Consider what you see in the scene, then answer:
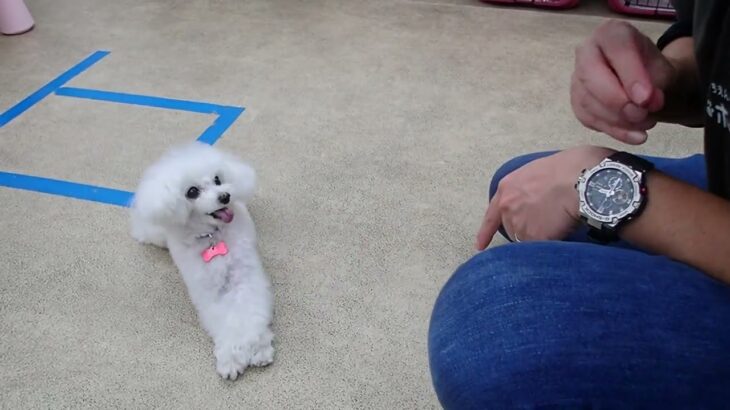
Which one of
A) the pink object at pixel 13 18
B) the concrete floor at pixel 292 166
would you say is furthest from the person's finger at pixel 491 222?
the pink object at pixel 13 18

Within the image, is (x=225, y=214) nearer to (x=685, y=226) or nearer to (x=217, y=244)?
(x=217, y=244)

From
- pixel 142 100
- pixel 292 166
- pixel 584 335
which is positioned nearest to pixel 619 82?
pixel 584 335

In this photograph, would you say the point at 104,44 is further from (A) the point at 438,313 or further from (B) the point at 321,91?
(A) the point at 438,313

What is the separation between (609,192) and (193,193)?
2.41 feet

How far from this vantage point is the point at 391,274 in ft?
3.74

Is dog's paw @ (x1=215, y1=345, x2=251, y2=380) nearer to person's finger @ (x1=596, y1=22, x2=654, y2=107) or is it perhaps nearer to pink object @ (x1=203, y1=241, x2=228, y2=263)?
pink object @ (x1=203, y1=241, x2=228, y2=263)

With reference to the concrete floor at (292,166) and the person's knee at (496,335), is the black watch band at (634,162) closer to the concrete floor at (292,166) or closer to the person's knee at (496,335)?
the person's knee at (496,335)

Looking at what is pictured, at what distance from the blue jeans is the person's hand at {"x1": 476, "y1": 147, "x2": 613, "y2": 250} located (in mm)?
82

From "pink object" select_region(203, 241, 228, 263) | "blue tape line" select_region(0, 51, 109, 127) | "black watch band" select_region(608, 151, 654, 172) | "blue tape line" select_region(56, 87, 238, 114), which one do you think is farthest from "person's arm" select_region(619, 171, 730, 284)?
"blue tape line" select_region(0, 51, 109, 127)

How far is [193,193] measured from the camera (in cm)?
104

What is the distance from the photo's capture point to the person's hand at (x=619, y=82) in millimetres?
562

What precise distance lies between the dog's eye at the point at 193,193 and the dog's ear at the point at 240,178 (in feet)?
0.21

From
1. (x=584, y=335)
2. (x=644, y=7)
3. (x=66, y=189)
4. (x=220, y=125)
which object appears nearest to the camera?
(x=584, y=335)

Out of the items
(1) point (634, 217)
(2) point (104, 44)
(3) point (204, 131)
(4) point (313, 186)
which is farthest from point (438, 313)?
(2) point (104, 44)
